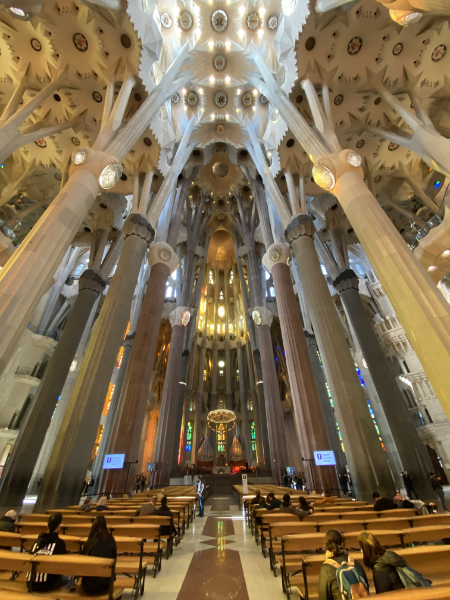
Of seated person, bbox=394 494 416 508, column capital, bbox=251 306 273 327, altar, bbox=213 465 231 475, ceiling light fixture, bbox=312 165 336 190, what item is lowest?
seated person, bbox=394 494 416 508

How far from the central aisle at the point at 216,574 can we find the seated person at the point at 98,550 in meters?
0.83

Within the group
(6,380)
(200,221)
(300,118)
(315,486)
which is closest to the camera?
(315,486)

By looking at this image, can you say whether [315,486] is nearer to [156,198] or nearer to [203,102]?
[156,198]

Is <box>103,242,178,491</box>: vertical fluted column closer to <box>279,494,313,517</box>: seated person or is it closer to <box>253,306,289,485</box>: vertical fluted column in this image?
<box>279,494,313,517</box>: seated person

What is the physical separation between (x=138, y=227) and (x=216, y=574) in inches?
488

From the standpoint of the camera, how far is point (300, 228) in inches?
522

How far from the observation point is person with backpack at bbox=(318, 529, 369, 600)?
69.8 inches

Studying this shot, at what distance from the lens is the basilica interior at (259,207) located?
779 centimetres

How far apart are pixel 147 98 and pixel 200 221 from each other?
16.4 m

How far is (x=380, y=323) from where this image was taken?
2083 cm

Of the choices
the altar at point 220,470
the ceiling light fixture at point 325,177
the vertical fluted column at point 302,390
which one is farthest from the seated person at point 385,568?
the altar at point 220,470

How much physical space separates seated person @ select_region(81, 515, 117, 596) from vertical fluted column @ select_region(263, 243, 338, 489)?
9.67 meters

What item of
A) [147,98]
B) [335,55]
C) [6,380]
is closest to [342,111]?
[335,55]

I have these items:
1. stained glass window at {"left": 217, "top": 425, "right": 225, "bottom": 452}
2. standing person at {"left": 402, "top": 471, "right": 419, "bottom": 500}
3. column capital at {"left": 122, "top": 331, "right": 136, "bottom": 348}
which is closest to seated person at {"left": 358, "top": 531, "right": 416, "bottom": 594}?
standing person at {"left": 402, "top": 471, "right": 419, "bottom": 500}
